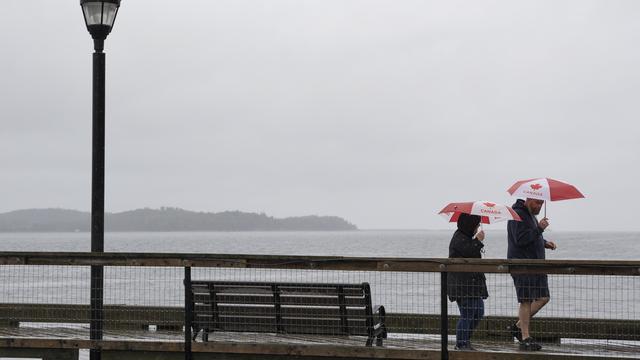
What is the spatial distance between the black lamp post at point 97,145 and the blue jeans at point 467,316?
10.9ft

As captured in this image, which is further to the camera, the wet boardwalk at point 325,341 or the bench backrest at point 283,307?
the bench backrest at point 283,307

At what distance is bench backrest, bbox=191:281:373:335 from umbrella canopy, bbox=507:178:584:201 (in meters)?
1.92

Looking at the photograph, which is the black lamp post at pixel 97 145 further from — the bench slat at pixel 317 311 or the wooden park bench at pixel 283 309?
the bench slat at pixel 317 311

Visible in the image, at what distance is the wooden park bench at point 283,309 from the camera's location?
924 cm

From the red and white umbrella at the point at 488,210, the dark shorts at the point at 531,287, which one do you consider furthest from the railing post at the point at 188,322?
the dark shorts at the point at 531,287

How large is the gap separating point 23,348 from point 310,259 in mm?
2994

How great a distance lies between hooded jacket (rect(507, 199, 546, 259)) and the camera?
9.88 metres

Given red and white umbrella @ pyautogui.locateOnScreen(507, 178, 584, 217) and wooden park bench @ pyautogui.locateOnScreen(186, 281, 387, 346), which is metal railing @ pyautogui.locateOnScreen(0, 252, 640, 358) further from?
red and white umbrella @ pyautogui.locateOnScreen(507, 178, 584, 217)

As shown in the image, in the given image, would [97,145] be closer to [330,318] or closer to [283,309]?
[283,309]

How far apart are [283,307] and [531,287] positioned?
2.29m

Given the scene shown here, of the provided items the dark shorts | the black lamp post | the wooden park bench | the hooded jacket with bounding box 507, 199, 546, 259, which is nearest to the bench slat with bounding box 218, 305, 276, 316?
the wooden park bench

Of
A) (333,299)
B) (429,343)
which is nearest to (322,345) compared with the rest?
(333,299)

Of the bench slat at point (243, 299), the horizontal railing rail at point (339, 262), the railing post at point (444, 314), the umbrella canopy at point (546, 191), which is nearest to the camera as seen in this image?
the horizontal railing rail at point (339, 262)

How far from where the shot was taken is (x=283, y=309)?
9.40 metres
